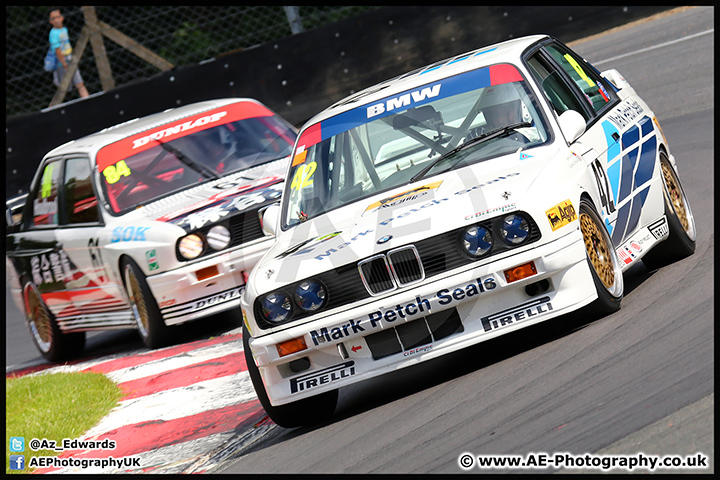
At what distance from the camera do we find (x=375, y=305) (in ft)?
16.0

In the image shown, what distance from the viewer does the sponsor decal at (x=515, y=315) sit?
16.0 feet

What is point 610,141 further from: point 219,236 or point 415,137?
point 219,236

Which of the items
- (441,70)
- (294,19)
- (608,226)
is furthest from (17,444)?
(294,19)

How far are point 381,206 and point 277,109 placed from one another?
10026 mm

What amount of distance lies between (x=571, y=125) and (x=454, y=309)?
1.34m

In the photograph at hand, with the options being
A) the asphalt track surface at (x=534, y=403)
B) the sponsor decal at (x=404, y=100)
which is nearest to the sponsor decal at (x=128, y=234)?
the asphalt track surface at (x=534, y=403)

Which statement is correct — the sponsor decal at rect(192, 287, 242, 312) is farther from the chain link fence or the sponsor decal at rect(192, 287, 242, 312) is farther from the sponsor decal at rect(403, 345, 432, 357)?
the chain link fence

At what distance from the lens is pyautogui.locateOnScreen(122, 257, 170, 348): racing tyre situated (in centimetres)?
823

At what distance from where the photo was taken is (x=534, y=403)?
4.38 m

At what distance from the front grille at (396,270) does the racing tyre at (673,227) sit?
2021mm

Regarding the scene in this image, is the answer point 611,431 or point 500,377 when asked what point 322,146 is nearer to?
point 500,377

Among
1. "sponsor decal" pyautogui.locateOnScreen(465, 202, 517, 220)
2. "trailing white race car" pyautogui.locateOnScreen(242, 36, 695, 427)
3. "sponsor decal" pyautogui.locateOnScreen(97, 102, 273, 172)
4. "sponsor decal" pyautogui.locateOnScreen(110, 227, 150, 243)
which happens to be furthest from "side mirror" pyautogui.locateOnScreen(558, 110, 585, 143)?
"sponsor decal" pyautogui.locateOnScreen(97, 102, 273, 172)

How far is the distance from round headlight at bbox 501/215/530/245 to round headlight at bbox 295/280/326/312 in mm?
929
